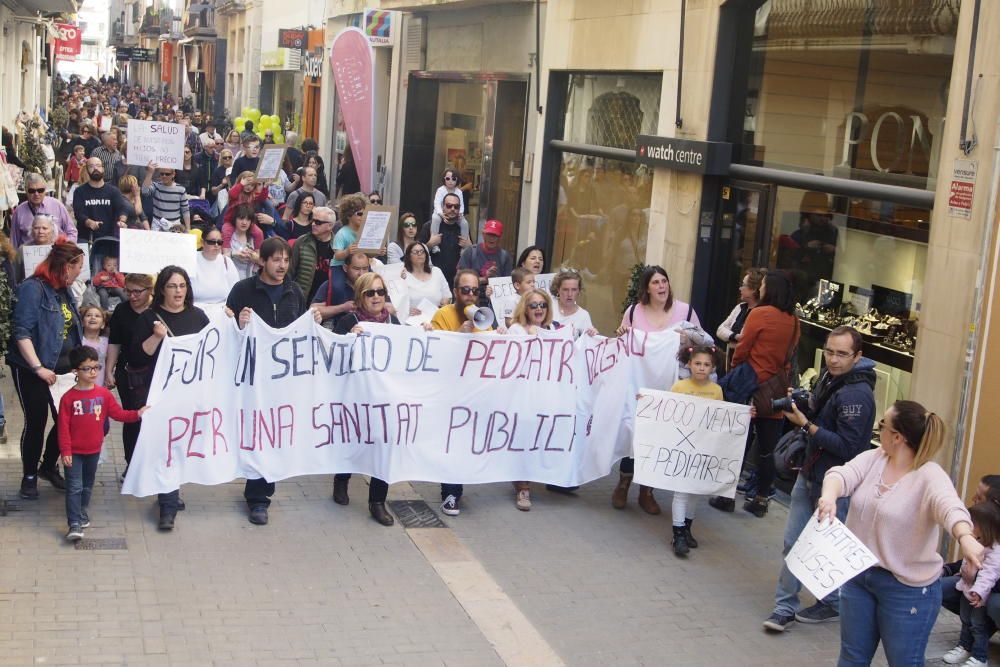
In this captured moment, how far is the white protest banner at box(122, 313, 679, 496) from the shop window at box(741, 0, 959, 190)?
7.22 feet

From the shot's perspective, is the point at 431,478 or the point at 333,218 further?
the point at 333,218

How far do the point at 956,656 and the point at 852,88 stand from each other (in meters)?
5.01

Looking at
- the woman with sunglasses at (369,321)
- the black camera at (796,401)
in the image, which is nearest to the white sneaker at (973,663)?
the black camera at (796,401)

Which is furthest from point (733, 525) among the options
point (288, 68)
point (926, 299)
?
point (288, 68)

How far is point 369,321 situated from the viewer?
864 centimetres

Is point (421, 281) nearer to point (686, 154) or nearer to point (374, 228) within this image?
point (374, 228)

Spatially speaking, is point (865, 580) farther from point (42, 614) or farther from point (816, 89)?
point (816, 89)

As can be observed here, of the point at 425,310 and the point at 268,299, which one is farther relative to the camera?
the point at 425,310

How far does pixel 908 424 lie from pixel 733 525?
12.3 ft

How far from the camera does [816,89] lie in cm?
1063

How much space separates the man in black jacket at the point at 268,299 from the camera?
8359 millimetres

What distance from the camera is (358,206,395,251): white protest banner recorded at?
11695 millimetres

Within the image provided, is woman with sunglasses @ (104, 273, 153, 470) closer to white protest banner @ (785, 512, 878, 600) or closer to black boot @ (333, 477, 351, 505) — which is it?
black boot @ (333, 477, 351, 505)

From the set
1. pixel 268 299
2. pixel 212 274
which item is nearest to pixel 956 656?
pixel 268 299
